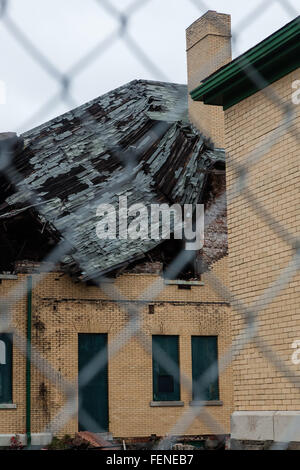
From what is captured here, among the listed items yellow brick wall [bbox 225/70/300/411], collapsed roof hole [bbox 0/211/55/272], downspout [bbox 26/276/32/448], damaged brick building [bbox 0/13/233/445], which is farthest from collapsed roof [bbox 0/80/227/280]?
yellow brick wall [bbox 225/70/300/411]

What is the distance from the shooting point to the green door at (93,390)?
21.7 meters

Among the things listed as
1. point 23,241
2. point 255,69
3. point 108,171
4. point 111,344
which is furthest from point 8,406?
point 255,69

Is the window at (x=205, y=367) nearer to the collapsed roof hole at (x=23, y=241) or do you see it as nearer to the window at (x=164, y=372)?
the window at (x=164, y=372)

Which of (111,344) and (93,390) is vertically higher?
(111,344)

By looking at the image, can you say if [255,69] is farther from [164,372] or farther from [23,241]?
[164,372]

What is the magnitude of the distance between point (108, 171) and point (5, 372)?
17.6ft

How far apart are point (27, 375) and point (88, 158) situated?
18.0 feet

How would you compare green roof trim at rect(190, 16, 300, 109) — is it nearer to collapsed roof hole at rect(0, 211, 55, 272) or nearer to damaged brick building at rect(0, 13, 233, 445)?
damaged brick building at rect(0, 13, 233, 445)

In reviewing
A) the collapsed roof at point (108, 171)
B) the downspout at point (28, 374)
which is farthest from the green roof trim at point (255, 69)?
the downspout at point (28, 374)

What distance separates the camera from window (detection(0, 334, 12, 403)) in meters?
20.9

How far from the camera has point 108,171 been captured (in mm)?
21453

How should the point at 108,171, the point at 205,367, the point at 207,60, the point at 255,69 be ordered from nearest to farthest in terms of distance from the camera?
the point at 255,69, the point at 108,171, the point at 205,367, the point at 207,60

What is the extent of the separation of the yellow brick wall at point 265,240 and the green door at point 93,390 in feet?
34.8
